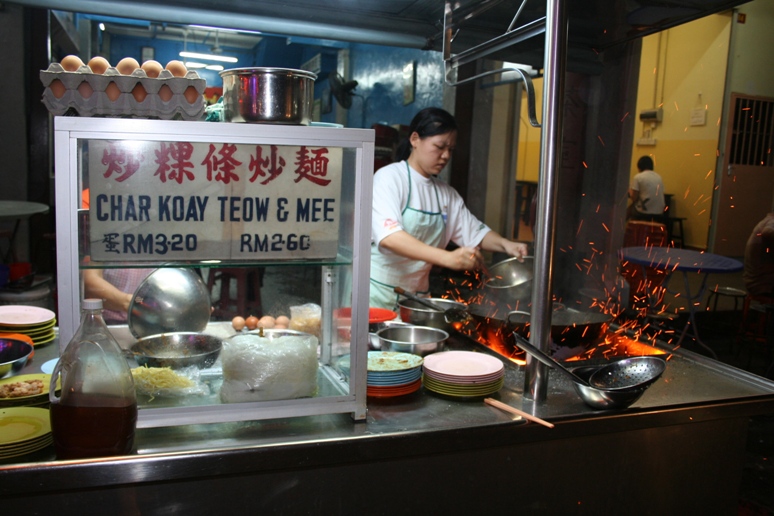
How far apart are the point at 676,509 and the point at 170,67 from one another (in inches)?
77.9

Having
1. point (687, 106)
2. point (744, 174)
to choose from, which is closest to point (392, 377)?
point (744, 174)

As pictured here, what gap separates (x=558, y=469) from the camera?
1.74 meters

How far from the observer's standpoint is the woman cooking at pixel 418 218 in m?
3.10

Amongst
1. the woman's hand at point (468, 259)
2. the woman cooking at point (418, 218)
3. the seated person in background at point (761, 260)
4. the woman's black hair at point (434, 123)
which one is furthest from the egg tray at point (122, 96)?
the seated person in background at point (761, 260)

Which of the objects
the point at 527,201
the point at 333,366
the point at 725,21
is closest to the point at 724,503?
the point at 333,366

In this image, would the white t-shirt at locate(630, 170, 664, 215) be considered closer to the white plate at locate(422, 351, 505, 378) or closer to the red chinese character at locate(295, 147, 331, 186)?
the white plate at locate(422, 351, 505, 378)

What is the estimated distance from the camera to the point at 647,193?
28.4 ft

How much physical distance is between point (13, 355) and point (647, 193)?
843 cm

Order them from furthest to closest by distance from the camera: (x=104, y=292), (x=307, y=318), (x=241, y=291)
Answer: (x=241, y=291)
(x=307, y=318)
(x=104, y=292)

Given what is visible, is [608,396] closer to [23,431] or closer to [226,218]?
[226,218]

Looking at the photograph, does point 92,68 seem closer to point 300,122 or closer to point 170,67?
point 170,67

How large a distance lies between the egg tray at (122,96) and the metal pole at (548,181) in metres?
0.92

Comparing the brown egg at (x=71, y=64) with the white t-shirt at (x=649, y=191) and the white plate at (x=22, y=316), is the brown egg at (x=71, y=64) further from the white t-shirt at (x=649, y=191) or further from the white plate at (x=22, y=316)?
the white t-shirt at (x=649, y=191)

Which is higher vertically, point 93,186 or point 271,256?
point 93,186
